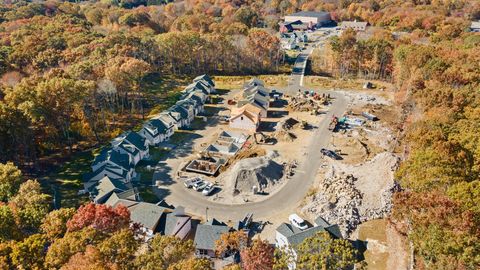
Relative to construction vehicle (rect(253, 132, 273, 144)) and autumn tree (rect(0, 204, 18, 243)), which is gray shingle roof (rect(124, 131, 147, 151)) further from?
autumn tree (rect(0, 204, 18, 243))

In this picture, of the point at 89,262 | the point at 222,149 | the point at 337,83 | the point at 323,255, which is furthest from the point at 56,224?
the point at 337,83

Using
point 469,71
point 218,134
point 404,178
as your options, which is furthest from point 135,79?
point 469,71

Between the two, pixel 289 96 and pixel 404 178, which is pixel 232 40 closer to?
pixel 289 96

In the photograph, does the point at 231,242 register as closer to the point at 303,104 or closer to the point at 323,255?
the point at 323,255

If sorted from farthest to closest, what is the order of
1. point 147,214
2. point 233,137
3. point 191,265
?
1. point 233,137
2. point 147,214
3. point 191,265

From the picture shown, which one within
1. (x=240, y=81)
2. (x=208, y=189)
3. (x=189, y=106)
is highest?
→ (x=240, y=81)

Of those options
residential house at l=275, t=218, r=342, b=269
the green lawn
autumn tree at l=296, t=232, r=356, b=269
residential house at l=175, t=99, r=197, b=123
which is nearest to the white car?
residential house at l=275, t=218, r=342, b=269

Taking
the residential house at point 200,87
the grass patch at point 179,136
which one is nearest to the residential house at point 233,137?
the grass patch at point 179,136
